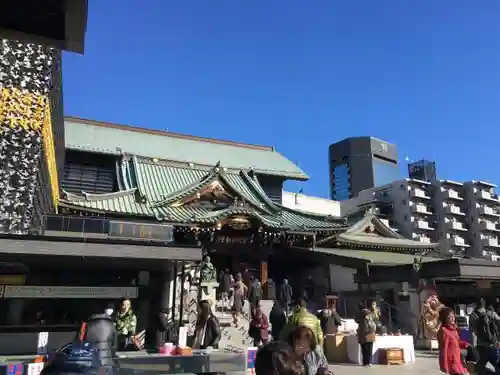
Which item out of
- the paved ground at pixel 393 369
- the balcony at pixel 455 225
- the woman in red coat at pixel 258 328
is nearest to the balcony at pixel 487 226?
the balcony at pixel 455 225

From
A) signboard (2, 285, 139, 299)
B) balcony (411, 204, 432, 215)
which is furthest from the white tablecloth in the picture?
balcony (411, 204, 432, 215)

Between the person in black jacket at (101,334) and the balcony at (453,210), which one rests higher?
the balcony at (453,210)

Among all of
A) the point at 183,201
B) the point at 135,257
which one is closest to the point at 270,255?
the point at 183,201

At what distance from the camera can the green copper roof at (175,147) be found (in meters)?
24.2

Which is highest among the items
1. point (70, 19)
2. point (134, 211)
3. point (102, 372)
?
point (134, 211)

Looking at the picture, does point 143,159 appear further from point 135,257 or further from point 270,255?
point 135,257

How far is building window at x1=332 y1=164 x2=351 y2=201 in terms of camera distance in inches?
4321

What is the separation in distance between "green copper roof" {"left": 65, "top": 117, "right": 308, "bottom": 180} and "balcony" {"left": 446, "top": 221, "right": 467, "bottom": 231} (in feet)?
144

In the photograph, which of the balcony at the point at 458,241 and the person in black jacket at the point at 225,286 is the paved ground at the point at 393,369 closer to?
the person in black jacket at the point at 225,286

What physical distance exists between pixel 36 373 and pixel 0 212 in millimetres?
5077

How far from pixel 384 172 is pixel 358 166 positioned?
906 cm

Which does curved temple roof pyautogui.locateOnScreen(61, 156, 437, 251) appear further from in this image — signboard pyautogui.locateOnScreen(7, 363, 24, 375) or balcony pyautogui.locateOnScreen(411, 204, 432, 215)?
balcony pyautogui.locateOnScreen(411, 204, 432, 215)

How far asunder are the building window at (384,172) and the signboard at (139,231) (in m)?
99.6

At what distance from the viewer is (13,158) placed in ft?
39.9
